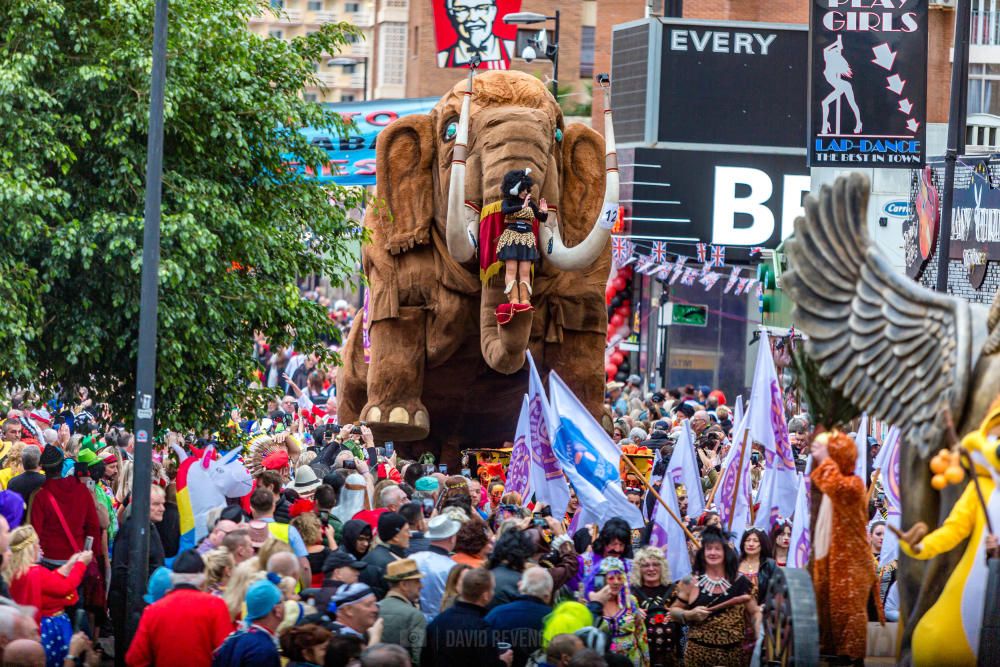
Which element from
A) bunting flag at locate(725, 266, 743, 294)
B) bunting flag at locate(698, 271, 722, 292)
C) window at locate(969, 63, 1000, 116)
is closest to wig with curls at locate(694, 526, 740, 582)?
bunting flag at locate(725, 266, 743, 294)

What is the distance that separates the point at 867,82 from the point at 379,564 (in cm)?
1037

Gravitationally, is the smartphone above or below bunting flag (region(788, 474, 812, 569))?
below

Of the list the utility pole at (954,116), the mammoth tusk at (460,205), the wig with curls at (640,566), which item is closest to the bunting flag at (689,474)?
the wig with curls at (640,566)

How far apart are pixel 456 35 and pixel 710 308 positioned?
430 inches

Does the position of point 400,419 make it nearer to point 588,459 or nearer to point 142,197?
point 142,197

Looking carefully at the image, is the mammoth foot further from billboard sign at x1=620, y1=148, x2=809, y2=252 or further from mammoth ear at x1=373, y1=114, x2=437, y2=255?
billboard sign at x1=620, y1=148, x2=809, y2=252

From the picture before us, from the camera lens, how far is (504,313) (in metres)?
15.7

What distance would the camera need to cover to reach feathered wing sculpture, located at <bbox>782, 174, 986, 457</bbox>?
8.29m

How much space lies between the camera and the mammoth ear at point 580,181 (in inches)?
680

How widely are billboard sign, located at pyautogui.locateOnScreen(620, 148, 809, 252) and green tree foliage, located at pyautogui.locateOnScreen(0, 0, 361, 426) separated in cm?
2116

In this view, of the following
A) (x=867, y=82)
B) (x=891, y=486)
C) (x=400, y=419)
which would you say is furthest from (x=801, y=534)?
(x=867, y=82)

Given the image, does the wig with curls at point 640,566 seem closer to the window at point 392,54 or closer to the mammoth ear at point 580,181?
the mammoth ear at point 580,181

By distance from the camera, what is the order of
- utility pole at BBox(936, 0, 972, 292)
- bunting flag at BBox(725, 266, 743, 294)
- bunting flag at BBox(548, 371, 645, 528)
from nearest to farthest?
bunting flag at BBox(548, 371, 645, 528)
utility pole at BBox(936, 0, 972, 292)
bunting flag at BBox(725, 266, 743, 294)

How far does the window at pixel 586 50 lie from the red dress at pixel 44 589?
55.0 m
